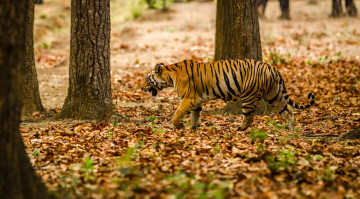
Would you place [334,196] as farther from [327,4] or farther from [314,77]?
[327,4]

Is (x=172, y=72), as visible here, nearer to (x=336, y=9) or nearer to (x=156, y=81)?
(x=156, y=81)

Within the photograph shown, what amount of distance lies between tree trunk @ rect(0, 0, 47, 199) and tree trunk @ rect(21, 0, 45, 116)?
4.83m

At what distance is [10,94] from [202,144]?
320cm

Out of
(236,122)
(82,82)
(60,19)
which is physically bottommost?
(236,122)

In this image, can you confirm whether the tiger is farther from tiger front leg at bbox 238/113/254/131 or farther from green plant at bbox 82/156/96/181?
green plant at bbox 82/156/96/181

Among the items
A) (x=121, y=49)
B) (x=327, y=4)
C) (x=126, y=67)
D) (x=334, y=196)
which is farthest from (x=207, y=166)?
(x=327, y=4)

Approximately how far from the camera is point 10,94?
3.65 m

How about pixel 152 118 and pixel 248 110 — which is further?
pixel 152 118

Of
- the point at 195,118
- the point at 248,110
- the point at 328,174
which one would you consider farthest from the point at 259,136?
the point at 195,118

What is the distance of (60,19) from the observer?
25.4 metres

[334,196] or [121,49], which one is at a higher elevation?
[121,49]

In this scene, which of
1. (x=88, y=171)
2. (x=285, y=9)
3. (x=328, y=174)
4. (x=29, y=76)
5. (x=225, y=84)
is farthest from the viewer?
(x=285, y=9)

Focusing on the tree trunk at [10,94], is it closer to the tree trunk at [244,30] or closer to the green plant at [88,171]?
the green plant at [88,171]

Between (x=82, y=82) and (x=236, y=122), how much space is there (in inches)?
118
